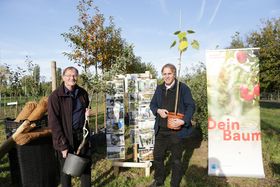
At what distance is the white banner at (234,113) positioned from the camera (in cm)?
457

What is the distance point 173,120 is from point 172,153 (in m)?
0.57

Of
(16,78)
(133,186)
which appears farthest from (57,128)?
(16,78)

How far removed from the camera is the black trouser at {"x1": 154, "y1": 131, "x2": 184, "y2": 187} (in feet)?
12.7

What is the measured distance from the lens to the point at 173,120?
12.0 ft

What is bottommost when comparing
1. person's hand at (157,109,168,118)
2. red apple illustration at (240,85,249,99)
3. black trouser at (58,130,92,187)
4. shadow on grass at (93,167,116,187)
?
shadow on grass at (93,167,116,187)

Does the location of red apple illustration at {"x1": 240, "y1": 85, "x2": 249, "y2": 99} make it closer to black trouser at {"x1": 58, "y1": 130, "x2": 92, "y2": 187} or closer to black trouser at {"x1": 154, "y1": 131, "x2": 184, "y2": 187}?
black trouser at {"x1": 154, "y1": 131, "x2": 184, "y2": 187}

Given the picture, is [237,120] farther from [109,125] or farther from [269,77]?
[269,77]

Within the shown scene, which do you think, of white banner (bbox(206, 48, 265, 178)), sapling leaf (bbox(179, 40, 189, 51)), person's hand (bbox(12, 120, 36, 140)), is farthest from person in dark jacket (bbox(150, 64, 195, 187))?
person's hand (bbox(12, 120, 36, 140))

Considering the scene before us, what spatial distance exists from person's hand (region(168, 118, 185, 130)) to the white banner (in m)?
1.24

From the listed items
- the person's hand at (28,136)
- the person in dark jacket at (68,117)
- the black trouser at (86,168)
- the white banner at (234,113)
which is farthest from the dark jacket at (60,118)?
the white banner at (234,113)

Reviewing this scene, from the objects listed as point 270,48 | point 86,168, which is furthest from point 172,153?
point 270,48

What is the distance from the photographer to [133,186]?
14.1ft

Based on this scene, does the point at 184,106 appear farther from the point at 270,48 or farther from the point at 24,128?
the point at 270,48

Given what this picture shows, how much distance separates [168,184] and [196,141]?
3113 millimetres
